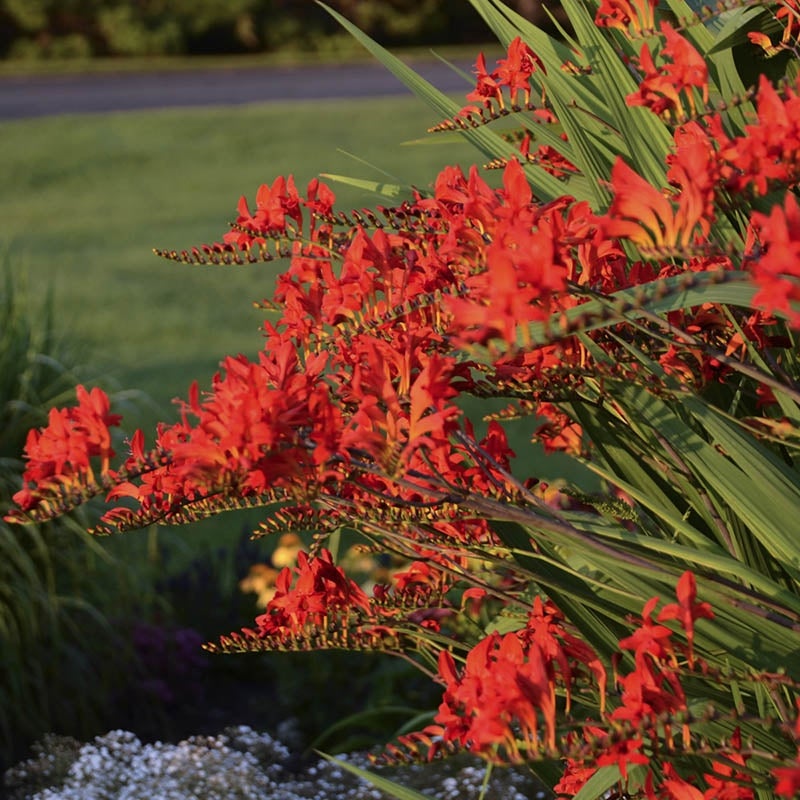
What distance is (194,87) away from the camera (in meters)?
21.0

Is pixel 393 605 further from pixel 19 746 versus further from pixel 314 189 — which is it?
pixel 19 746

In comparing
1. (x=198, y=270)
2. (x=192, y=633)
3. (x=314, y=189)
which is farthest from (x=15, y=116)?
(x=314, y=189)

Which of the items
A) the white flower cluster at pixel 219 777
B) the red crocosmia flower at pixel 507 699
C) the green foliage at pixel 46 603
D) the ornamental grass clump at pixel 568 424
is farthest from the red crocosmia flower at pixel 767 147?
the green foliage at pixel 46 603

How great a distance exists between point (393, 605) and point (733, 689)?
20.1 inches

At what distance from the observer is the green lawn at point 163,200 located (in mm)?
9047

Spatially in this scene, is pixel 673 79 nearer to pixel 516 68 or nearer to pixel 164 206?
pixel 516 68

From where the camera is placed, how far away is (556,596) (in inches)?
69.3

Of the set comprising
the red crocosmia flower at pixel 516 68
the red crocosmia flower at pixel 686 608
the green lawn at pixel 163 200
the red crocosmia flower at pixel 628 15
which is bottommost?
the green lawn at pixel 163 200

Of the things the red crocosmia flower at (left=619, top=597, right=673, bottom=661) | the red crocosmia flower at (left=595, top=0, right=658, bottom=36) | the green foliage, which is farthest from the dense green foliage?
the red crocosmia flower at (left=619, top=597, right=673, bottom=661)

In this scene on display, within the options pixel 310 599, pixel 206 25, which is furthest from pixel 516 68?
pixel 206 25

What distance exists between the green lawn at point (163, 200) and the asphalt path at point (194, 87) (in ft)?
3.17

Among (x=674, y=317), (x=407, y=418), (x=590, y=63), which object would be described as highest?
(x=590, y=63)

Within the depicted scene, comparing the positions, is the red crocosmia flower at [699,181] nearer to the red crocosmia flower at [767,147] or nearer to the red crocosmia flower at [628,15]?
the red crocosmia flower at [767,147]

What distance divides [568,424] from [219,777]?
1626 millimetres
